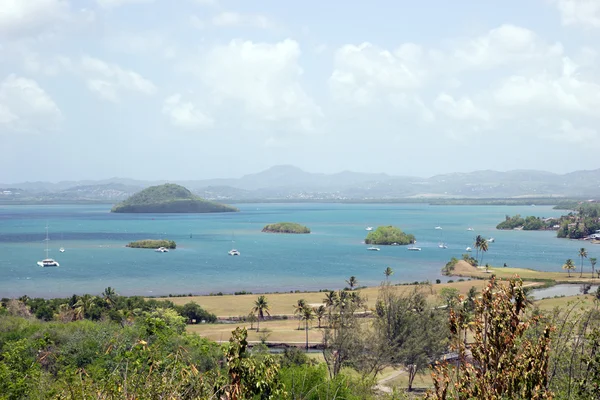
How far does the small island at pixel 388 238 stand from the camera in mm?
135500

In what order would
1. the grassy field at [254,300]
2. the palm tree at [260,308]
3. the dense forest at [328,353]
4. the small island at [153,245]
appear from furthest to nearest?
the small island at [153,245]
the grassy field at [254,300]
the palm tree at [260,308]
the dense forest at [328,353]

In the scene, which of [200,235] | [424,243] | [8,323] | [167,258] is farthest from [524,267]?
[200,235]

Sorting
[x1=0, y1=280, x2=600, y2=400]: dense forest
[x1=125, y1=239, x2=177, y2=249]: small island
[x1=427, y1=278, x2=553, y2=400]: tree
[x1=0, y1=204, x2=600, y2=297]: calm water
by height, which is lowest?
[x1=0, y1=204, x2=600, y2=297]: calm water

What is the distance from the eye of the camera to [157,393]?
905 cm

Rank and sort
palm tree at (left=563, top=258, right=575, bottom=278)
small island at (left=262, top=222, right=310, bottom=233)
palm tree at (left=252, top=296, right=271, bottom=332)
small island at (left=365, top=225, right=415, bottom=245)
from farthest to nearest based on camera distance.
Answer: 1. small island at (left=262, top=222, right=310, bottom=233)
2. small island at (left=365, top=225, right=415, bottom=245)
3. palm tree at (left=563, top=258, right=575, bottom=278)
4. palm tree at (left=252, top=296, right=271, bottom=332)

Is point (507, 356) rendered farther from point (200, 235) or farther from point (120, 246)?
point (200, 235)

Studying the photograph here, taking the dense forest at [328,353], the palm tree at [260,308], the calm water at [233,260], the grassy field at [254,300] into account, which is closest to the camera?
the dense forest at [328,353]

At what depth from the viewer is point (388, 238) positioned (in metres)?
136

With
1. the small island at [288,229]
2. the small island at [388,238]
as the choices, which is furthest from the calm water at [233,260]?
the small island at [288,229]

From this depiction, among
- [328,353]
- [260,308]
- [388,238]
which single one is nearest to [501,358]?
[328,353]

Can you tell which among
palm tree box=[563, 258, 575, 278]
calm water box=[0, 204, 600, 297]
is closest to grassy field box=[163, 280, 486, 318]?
calm water box=[0, 204, 600, 297]

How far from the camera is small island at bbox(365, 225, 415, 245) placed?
445ft

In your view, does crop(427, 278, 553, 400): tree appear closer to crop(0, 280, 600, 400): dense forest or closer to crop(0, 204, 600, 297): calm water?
crop(0, 280, 600, 400): dense forest

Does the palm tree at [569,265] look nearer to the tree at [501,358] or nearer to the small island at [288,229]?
the tree at [501,358]
